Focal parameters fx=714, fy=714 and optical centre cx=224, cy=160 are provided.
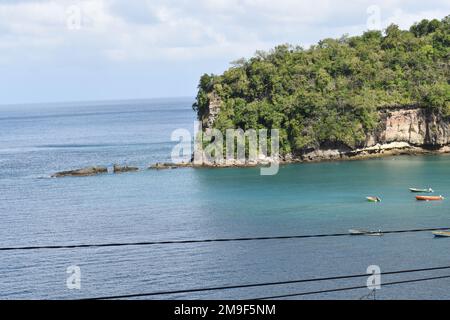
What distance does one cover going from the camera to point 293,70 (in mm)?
59406

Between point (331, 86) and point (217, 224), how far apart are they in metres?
28.7

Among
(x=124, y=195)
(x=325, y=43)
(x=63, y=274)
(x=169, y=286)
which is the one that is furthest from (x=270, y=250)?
(x=325, y=43)

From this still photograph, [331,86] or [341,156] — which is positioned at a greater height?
[331,86]

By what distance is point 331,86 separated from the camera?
5884 centimetres

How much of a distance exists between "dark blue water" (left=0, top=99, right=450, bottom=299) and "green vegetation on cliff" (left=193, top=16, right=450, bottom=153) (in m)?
4.37

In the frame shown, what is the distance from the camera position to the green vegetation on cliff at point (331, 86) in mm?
55781

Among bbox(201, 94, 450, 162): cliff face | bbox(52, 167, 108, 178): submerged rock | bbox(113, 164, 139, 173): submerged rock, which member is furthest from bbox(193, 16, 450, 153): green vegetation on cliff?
bbox(52, 167, 108, 178): submerged rock

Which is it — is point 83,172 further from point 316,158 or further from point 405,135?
point 405,135

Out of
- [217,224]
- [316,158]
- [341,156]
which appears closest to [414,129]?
[341,156]

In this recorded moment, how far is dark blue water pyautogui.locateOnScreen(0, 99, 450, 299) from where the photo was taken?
2342 cm

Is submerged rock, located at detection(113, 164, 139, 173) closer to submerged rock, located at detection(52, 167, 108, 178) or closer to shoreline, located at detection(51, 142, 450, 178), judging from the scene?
shoreline, located at detection(51, 142, 450, 178)

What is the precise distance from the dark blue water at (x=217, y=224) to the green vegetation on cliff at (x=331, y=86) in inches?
172

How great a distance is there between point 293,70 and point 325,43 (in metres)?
6.30
